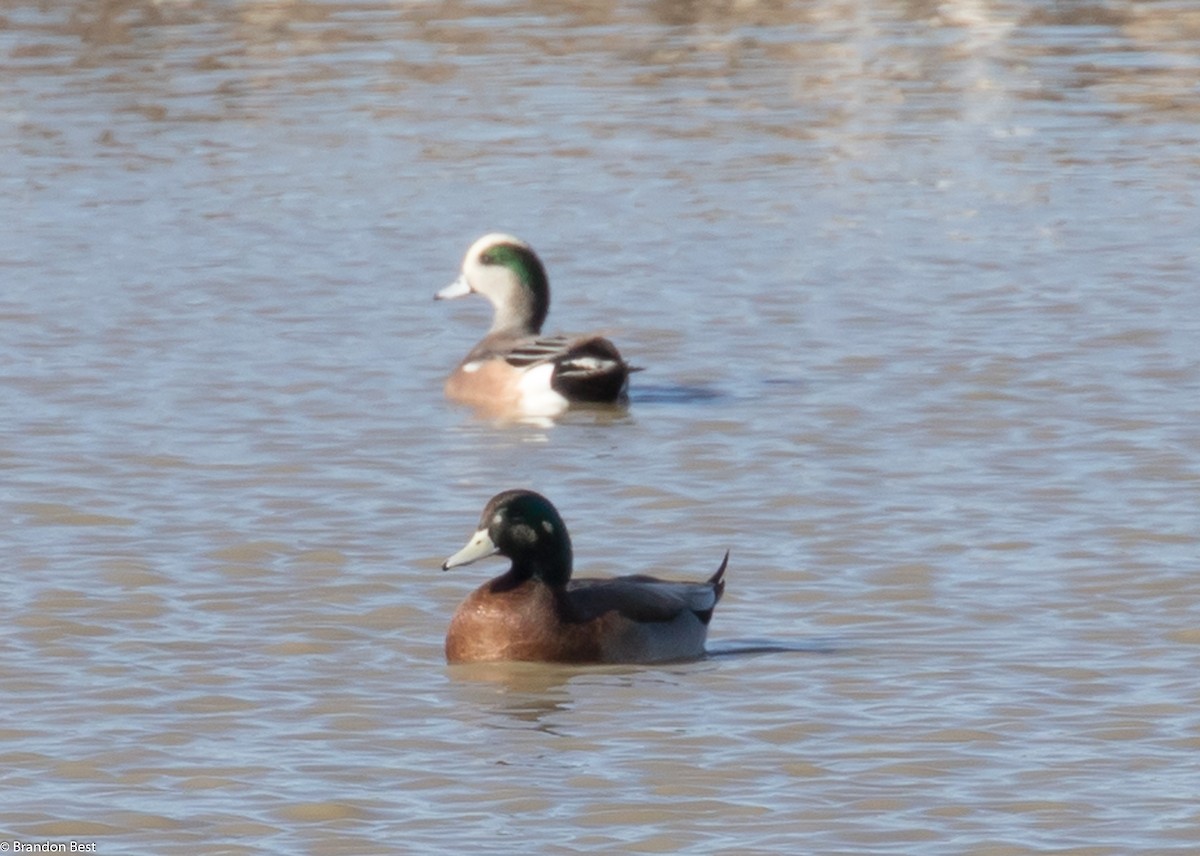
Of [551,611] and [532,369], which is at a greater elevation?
[551,611]

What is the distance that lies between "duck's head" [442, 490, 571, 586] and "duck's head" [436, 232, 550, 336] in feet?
18.6

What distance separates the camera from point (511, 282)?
600 inches

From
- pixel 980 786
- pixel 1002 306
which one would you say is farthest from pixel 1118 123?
pixel 980 786

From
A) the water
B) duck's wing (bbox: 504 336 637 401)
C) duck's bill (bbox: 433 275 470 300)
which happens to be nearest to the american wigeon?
duck's wing (bbox: 504 336 637 401)

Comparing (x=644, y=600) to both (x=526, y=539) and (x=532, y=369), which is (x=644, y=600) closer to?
(x=526, y=539)

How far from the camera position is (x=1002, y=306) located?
52.9 feet

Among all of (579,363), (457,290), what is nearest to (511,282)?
(457,290)

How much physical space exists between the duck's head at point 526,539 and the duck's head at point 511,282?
5.66 meters

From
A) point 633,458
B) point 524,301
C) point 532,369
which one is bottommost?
point 633,458

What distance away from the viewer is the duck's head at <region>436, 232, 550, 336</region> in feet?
49.8

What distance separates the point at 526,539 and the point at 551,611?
0.84 ft

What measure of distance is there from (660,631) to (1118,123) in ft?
48.4

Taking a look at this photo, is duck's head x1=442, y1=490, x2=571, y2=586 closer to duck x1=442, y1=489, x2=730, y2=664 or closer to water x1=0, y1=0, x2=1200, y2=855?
duck x1=442, y1=489, x2=730, y2=664

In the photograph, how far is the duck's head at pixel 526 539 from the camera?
952 centimetres
